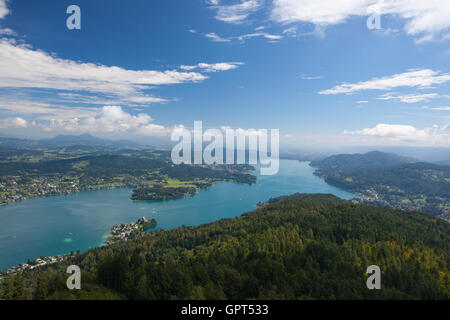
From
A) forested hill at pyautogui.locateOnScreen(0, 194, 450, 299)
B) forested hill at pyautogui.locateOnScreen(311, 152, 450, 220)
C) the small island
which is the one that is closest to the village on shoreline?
the small island

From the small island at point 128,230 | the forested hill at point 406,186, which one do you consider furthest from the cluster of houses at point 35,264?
the forested hill at point 406,186

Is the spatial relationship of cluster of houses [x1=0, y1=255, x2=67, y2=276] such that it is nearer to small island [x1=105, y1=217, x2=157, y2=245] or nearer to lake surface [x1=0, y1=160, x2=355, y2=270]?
lake surface [x1=0, y1=160, x2=355, y2=270]

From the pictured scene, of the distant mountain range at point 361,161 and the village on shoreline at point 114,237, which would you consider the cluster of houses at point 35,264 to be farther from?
the distant mountain range at point 361,161

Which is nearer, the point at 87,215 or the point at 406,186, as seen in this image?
the point at 87,215

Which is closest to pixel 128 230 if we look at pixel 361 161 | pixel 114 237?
pixel 114 237

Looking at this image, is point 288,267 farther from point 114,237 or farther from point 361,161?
point 361,161
